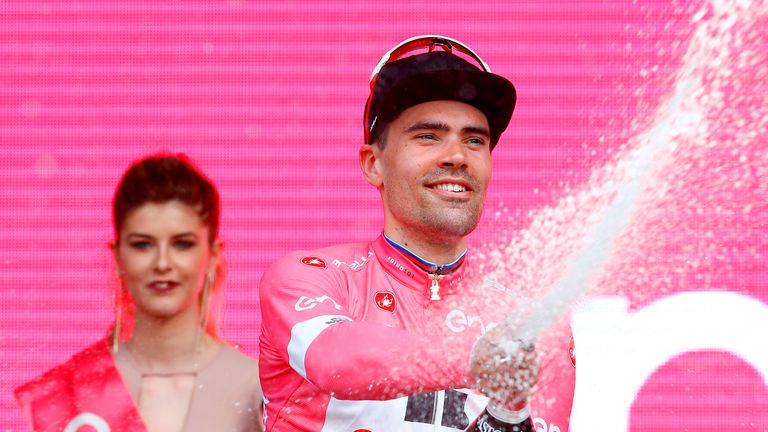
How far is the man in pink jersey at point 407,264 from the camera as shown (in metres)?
2.02

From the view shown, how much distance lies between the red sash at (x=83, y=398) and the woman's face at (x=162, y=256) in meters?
0.20

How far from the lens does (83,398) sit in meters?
2.98

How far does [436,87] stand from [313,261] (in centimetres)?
45

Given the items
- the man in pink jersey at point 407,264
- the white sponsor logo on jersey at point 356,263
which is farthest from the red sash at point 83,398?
the white sponsor logo on jersey at point 356,263

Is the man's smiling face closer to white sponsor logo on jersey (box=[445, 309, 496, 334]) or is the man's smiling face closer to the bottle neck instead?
white sponsor logo on jersey (box=[445, 309, 496, 334])

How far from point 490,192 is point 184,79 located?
39.4 inches

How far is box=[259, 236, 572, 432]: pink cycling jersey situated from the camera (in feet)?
5.73

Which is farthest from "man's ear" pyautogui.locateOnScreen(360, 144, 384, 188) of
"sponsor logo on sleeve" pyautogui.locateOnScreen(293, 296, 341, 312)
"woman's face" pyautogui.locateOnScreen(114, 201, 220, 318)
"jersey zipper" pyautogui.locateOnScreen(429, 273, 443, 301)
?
"woman's face" pyautogui.locateOnScreen(114, 201, 220, 318)

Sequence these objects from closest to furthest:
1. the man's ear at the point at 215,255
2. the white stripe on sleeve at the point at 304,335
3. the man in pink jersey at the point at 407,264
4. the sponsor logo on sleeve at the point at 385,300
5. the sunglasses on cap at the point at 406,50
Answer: the white stripe on sleeve at the point at 304,335
the man in pink jersey at the point at 407,264
the sponsor logo on sleeve at the point at 385,300
the sunglasses on cap at the point at 406,50
the man's ear at the point at 215,255

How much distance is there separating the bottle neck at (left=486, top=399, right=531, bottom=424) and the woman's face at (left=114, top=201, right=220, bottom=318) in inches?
58.6

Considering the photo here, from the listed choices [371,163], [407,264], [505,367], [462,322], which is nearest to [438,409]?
[462,322]

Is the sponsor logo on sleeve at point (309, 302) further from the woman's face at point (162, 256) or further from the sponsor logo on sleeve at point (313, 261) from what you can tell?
the woman's face at point (162, 256)

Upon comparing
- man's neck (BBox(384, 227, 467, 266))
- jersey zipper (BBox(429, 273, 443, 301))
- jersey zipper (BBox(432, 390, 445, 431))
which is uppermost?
man's neck (BBox(384, 227, 467, 266))

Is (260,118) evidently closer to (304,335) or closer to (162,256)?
(162,256)
